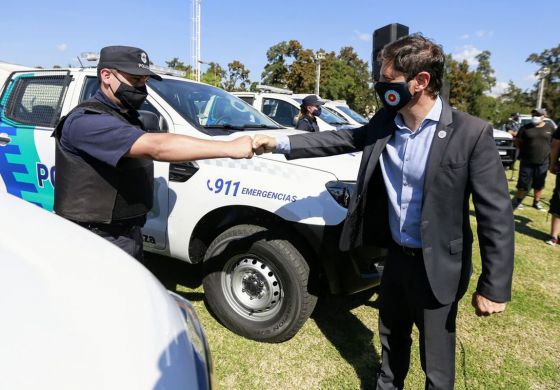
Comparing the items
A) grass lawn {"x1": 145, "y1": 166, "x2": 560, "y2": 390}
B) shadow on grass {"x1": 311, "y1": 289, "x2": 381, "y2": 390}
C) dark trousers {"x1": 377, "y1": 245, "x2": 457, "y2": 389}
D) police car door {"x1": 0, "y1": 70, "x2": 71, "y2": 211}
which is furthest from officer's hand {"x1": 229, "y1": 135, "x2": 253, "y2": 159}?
police car door {"x1": 0, "y1": 70, "x2": 71, "y2": 211}

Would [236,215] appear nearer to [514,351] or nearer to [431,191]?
[431,191]

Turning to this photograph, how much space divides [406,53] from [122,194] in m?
1.56

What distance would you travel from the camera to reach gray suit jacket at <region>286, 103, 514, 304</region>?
1.80 m

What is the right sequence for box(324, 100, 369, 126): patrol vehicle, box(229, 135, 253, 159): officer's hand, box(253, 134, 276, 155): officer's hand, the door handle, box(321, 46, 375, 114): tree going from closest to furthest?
box(229, 135, 253, 159): officer's hand
box(253, 134, 276, 155): officer's hand
the door handle
box(324, 100, 369, 126): patrol vehicle
box(321, 46, 375, 114): tree

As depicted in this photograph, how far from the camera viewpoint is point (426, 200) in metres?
1.91

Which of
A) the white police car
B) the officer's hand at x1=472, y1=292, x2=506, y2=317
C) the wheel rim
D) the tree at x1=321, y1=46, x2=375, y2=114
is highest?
the tree at x1=321, y1=46, x2=375, y2=114

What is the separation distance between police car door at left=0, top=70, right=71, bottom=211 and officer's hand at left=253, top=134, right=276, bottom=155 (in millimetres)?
1979

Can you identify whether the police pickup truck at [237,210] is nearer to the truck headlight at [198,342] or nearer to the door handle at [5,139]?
the door handle at [5,139]

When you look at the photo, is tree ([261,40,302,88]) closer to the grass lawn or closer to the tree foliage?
the tree foliage

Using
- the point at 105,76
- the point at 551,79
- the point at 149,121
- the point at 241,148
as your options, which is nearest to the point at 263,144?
the point at 241,148

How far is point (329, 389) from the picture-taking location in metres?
2.66

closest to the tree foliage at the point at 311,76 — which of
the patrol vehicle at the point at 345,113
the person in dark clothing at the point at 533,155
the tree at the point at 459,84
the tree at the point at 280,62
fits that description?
the tree at the point at 280,62

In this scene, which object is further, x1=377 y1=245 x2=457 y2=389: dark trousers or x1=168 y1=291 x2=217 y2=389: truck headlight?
x1=377 y1=245 x2=457 y2=389: dark trousers

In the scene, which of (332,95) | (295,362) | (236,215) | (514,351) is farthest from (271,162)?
(332,95)
